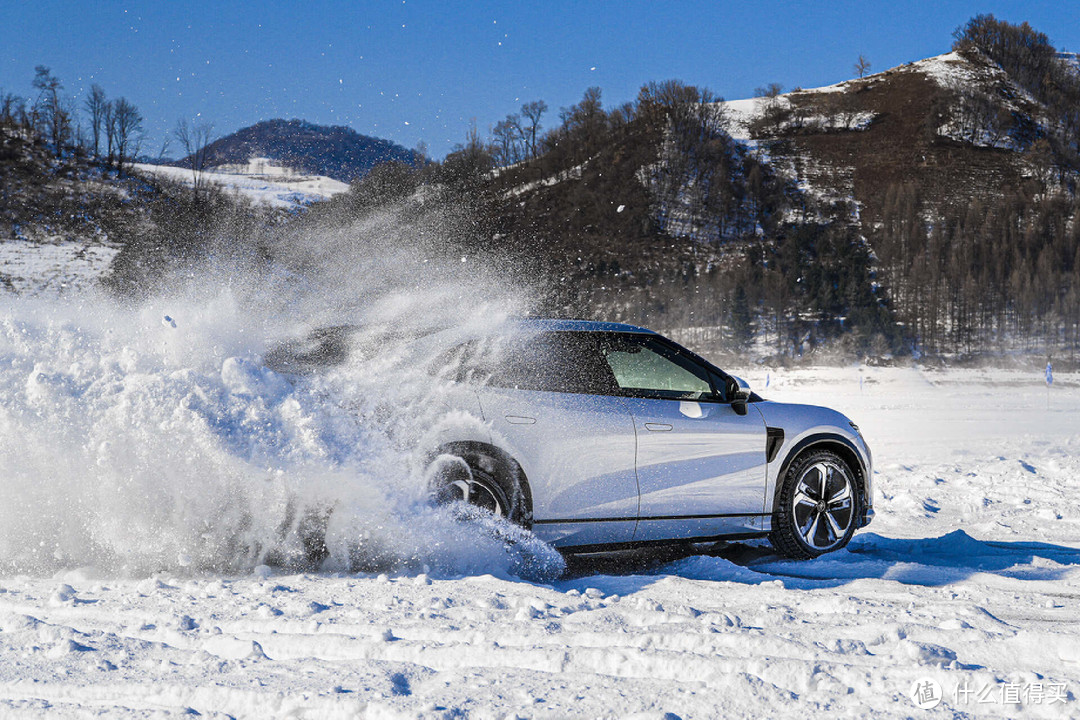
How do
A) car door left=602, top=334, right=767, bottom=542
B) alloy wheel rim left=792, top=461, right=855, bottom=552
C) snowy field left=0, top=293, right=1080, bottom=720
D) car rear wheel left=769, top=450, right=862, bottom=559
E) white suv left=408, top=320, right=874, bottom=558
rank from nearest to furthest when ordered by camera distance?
snowy field left=0, top=293, right=1080, bottom=720, white suv left=408, top=320, right=874, bottom=558, car door left=602, top=334, right=767, bottom=542, car rear wheel left=769, top=450, right=862, bottom=559, alloy wheel rim left=792, top=461, right=855, bottom=552

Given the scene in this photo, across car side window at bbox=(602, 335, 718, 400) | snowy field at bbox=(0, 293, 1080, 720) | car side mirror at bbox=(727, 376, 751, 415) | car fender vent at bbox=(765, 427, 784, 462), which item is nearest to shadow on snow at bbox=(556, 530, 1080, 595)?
snowy field at bbox=(0, 293, 1080, 720)

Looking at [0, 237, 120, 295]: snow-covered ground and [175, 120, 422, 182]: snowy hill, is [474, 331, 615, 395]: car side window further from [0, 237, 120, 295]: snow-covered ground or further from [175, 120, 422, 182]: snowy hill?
[175, 120, 422, 182]: snowy hill

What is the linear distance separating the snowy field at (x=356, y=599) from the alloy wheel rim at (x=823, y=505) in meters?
0.22

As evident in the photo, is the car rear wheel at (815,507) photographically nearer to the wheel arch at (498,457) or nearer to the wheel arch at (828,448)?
the wheel arch at (828,448)

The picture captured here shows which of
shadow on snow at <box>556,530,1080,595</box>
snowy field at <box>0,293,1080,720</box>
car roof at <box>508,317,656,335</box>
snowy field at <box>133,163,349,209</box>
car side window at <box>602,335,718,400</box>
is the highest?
snowy field at <box>133,163,349,209</box>

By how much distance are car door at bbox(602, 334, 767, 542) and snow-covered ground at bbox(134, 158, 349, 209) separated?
117228 millimetres

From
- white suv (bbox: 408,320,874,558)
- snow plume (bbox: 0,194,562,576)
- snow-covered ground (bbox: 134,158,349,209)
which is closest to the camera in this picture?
snow plume (bbox: 0,194,562,576)

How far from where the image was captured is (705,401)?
5438 millimetres

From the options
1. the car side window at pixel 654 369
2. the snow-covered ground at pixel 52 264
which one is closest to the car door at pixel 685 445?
the car side window at pixel 654 369

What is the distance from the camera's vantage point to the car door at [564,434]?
4.60 m

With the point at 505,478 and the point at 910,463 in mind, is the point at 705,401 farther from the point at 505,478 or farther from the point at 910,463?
the point at 910,463

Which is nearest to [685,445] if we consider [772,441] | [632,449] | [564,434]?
[632,449]

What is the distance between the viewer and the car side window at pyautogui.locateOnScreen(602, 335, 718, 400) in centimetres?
523

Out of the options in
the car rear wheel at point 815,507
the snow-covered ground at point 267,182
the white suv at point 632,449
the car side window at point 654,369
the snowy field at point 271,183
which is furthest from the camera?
the snow-covered ground at point 267,182
